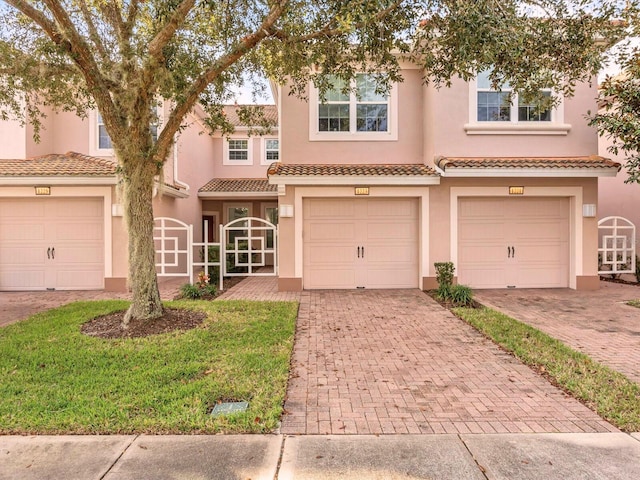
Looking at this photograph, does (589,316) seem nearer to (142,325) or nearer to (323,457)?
(323,457)

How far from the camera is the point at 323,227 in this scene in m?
11.0

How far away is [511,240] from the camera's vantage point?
10.9 meters

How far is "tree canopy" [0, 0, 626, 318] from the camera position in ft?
19.3

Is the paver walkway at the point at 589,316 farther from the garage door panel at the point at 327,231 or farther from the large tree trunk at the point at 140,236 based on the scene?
the large tree trunk at the point at 140,236

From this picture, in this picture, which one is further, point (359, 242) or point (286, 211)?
Answer: point (359, 242)

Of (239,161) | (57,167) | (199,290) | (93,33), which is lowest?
(199,290)

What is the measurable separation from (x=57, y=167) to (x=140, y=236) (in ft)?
20.9

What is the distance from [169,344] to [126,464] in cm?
300

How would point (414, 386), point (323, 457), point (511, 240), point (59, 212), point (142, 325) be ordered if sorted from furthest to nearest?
point (59, 212) < point (511, 240) < point (142, 325) < point (414, 386) < point (323, 457)

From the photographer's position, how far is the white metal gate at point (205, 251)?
11141mm

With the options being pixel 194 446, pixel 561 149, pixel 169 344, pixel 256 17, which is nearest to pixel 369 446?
pixel 194 446

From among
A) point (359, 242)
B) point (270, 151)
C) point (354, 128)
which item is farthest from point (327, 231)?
point (270, 151)

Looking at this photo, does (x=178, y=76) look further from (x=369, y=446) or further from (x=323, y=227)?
(x=369, y=446)

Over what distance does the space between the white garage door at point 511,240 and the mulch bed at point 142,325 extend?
7.44 metres
